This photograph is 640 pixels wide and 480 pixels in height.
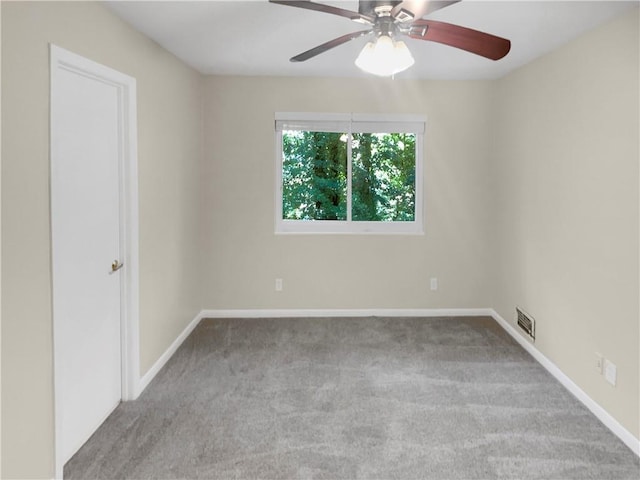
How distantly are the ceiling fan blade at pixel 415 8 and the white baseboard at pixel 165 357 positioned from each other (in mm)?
2570

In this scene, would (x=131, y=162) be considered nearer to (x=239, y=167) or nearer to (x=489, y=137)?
(x=239, y=167)

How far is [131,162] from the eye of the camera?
106 inches

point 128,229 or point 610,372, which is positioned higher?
point 128,229

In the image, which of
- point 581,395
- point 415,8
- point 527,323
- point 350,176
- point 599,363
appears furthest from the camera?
point 350,176

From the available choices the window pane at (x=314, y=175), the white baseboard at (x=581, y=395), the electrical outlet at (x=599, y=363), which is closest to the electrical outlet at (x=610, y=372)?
the electrical outlet at (x=599, y=363)

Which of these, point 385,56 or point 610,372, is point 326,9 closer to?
point 385,56

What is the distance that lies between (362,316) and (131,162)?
2.62 metres

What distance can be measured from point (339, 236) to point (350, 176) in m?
0.60

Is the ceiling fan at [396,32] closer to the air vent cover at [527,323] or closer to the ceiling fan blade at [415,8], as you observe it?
the ceiling fan blade at [415,8]

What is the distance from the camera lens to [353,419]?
254 cm

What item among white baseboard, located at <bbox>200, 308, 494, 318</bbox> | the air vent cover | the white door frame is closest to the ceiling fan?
the white door frame

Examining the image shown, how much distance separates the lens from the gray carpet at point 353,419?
212cm

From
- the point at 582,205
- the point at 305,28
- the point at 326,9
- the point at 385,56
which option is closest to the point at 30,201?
the point at 326,9

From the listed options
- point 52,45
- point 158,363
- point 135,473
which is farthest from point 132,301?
point 52,45
